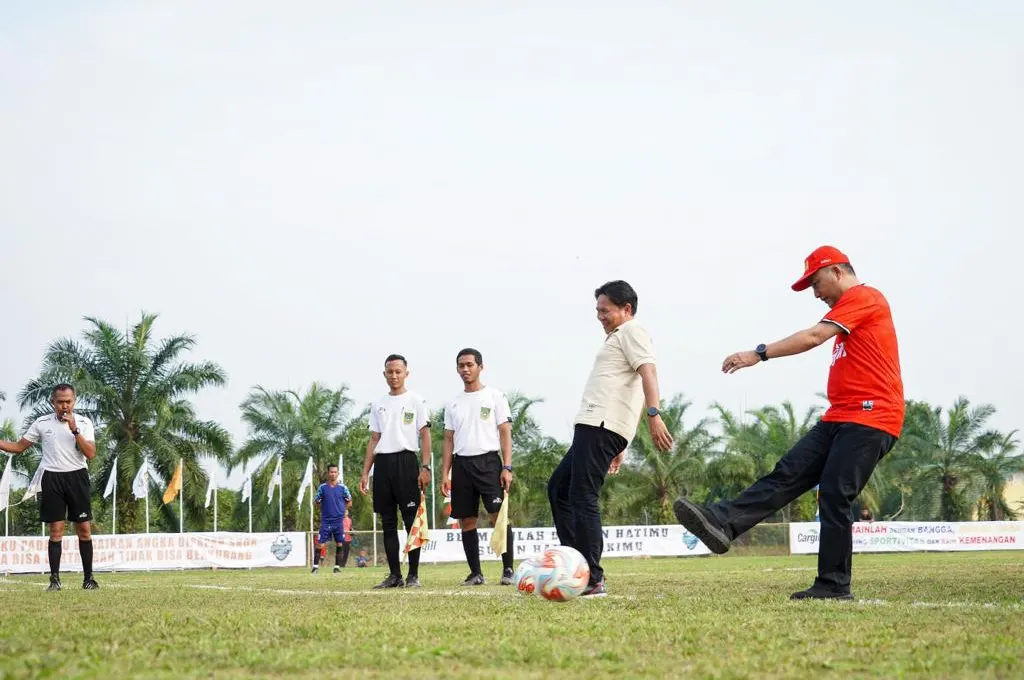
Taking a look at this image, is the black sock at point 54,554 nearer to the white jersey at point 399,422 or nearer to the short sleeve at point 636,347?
the white jersey at point 399,422

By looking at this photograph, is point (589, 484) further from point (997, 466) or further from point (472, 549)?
point (997, 466)

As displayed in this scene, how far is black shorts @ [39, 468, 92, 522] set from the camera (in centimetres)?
1076

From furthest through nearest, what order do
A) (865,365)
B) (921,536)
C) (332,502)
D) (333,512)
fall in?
(921,536) → (332,502) → (333,512) → (865,365)

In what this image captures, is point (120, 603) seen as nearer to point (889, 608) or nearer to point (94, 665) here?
point (94, 665)

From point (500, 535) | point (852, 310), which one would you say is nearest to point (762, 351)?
point (852, 310)

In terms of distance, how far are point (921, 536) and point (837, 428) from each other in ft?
108

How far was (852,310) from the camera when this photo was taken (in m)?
6.73

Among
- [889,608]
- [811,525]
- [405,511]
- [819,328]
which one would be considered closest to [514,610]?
[889,608]

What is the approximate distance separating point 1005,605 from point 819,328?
5.96 ft

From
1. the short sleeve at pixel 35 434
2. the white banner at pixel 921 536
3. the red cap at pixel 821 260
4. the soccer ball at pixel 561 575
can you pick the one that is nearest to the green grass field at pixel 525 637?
the soccer ball at pixel 561 575

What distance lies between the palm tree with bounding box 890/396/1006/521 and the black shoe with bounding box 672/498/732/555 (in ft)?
139

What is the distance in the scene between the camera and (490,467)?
10680 mm

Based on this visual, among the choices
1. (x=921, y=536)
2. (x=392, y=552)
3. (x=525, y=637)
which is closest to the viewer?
(x=525, y=637)

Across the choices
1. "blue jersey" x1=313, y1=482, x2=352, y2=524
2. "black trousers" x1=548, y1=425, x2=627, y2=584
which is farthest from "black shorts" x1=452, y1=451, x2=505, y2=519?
"blue jersey" x1=313, y1=482, x2=352, y2=524
